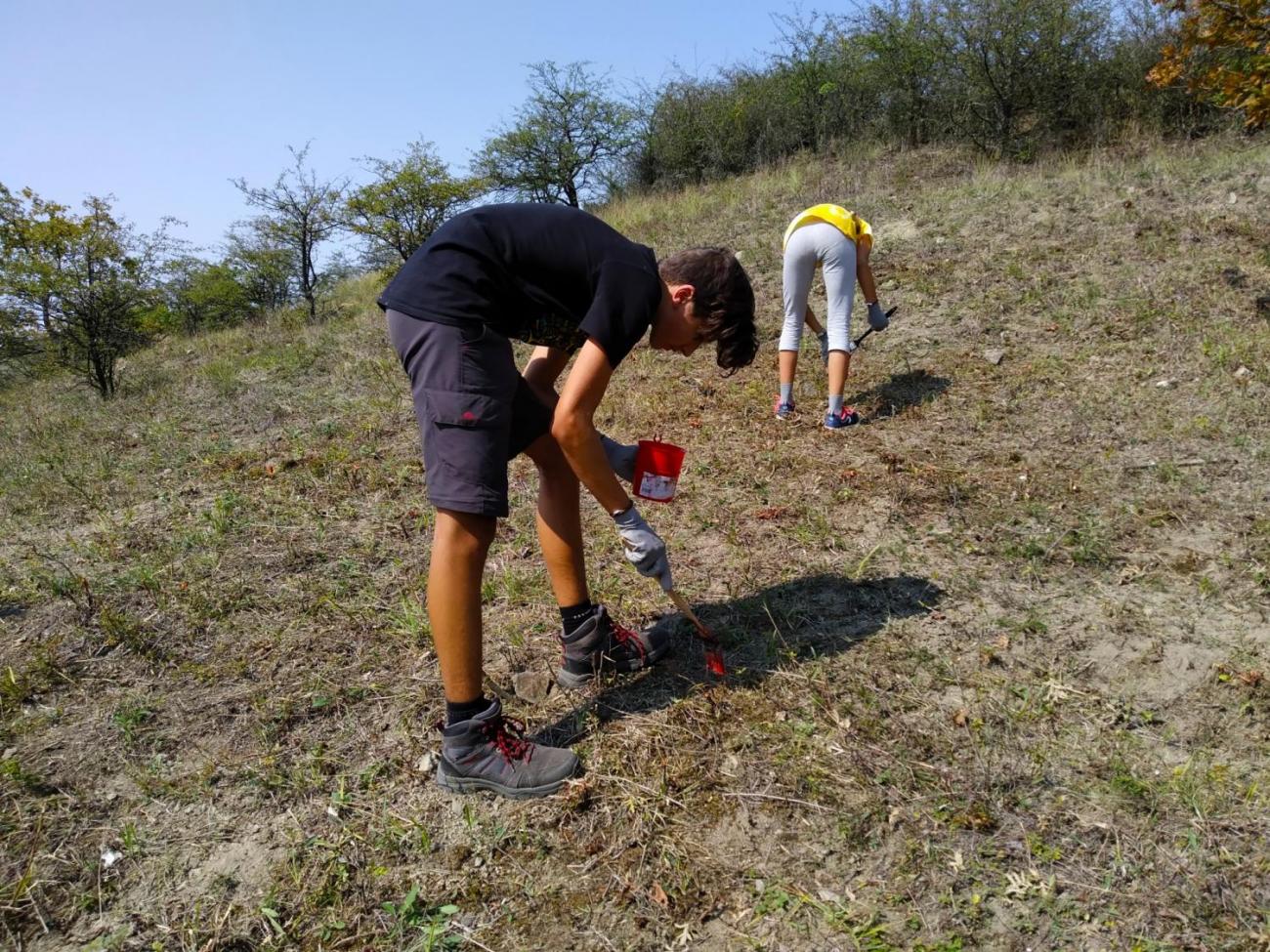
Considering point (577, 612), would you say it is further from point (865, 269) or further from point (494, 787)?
point (865, 269)

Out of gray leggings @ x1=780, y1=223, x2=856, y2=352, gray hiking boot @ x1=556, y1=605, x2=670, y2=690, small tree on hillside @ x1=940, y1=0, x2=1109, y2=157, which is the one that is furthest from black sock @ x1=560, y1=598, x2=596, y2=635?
small tree on hillside @ x1=940, y1=0, x2=1109, y2=157

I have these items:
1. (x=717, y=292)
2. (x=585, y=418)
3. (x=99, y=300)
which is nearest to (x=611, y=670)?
(x=585, y=418)

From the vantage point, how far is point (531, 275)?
6.45ft

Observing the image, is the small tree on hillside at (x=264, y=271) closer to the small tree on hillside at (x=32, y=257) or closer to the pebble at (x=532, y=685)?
the small tree on hillside at (x=32, y=257)

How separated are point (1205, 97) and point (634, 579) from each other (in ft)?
36.3

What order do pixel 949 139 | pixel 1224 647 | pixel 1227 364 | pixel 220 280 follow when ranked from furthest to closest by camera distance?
pixel 220 280
pixel 949 139
pixel 1227 364
pixel 1224 647

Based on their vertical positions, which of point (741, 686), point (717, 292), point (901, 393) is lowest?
point (741, 686)

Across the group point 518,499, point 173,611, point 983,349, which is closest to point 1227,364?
point 983,349

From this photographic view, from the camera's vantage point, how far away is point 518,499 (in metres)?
4.03

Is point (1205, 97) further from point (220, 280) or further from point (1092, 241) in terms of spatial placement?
point (220, 280)

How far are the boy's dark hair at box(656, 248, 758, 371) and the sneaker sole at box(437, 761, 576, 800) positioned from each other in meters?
1.27

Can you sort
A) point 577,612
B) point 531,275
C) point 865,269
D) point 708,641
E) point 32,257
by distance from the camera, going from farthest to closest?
point 32,257 < point 865,269 < point 708,641 < point 577,612 < point 531,275

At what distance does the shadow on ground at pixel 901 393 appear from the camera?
187 inches

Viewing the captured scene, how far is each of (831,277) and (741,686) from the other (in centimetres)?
295
